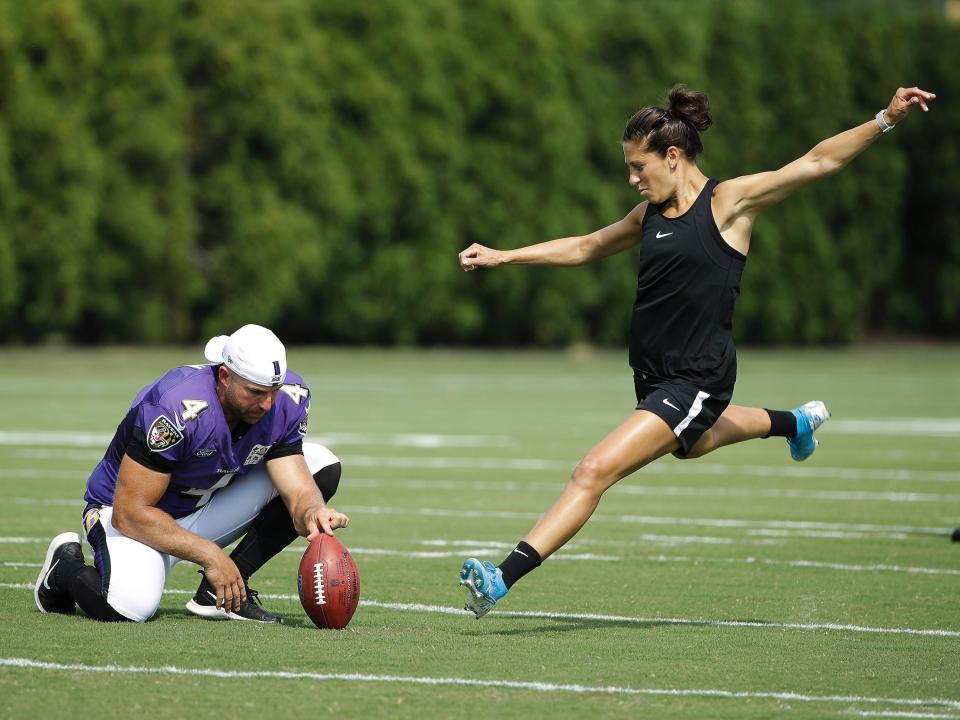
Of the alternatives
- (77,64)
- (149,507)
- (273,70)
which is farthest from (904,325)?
(149,507)

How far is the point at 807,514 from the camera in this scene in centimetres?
1119

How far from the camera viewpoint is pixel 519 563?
6543 millimetres

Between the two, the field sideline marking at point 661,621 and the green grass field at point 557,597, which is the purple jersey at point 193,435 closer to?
the green grass field at point 557,597

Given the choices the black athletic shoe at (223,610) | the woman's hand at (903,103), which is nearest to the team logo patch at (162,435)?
the black athletic shoe at (223,610)

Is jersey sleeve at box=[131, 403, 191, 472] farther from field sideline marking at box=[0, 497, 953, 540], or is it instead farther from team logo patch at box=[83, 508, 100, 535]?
field sideline marking at box=[0, 497, 953, 540]

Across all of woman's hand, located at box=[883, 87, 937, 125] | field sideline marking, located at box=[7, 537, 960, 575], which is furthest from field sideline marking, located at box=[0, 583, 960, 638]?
woman's hand, located at box=[883, 87, 937, 125]

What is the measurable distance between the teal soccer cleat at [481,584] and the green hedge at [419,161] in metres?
24.7

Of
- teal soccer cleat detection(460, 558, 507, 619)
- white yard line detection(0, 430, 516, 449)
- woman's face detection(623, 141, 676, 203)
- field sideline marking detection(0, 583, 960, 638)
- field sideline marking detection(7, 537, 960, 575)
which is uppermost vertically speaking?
woman's face detection(623, 141, 676, 203)

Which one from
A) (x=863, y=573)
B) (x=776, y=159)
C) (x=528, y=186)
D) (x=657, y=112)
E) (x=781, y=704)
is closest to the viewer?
(x=781, y=704)

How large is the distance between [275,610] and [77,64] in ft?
81.2

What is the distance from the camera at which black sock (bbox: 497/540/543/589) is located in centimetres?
651

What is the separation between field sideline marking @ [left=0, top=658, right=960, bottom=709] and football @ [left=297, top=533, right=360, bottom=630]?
840mm

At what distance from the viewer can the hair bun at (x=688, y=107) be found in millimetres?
6977

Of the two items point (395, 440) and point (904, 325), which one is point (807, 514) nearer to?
point (395, 440)
